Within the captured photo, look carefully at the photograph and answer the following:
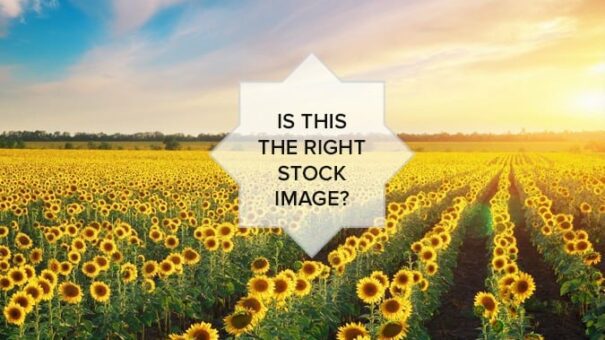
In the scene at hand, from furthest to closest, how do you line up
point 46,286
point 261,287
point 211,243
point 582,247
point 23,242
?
1. point 23,242
2. point 582,247
3. point 211,243
4. point 46,286
5. point 261,287

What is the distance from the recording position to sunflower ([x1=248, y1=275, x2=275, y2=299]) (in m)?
6.76

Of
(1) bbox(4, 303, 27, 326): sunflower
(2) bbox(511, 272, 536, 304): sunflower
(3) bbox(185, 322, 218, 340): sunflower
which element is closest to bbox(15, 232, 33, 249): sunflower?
(1) bbox(4, 303, 27, 326): sunflower

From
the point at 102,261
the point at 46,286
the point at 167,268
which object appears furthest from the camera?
the point at 102,261

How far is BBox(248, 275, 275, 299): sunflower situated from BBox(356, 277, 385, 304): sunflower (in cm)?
114

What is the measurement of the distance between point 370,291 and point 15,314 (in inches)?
163

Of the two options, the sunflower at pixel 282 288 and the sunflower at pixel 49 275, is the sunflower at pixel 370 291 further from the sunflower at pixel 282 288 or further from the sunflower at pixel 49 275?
the sunflower at pixel 49 275

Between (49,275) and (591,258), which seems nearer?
(49,275)

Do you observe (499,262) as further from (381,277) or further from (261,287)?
(261,287)

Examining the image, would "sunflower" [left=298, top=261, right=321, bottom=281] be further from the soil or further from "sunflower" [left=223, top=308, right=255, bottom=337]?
"sunflower" [left=223, top=308, right=255, bottom=337]

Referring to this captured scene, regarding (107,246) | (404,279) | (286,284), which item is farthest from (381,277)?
(107,246)

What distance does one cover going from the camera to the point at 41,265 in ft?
39.0

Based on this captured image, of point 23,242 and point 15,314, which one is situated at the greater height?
point 23,242

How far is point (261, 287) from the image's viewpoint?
682 centimetres


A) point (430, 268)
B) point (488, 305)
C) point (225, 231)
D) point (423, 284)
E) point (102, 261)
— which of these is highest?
point (225, 231)
